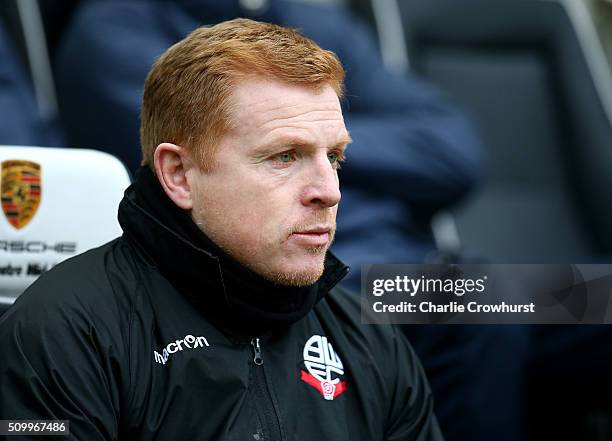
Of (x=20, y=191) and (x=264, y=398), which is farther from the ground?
(x=20, y=191)

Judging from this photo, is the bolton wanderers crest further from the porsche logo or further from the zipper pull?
the porsche logo

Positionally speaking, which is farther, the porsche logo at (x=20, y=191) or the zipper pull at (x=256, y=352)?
the porsche logo at (x=20, y=191)

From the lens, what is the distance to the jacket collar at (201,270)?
1508 millimetres

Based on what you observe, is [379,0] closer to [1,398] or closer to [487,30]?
[487,30]

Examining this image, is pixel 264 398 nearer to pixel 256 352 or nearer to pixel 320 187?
pixel 256 352

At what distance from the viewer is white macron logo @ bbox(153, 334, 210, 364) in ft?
4.76

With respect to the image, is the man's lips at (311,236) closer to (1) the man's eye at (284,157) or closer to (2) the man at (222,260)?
(2) the man at (222,260)

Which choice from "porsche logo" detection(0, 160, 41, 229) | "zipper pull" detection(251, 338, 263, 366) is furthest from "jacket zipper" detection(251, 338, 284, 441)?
"porsche logo" detection(0, 160, 41, 229)

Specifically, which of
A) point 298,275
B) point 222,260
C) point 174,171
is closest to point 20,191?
point 174,171

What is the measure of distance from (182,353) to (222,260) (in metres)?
0.15

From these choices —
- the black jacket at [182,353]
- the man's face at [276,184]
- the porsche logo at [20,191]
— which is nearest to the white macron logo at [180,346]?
the black jacket at [182,353]

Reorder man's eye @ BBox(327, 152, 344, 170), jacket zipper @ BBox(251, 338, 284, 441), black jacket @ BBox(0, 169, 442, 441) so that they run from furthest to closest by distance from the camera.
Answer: man's eye @ BBox(327, 152, 344, 170) < jacket zipper @ BBox(251, 338, 284, 441) < black jacket @ BBox(0, 169, 442, 441)

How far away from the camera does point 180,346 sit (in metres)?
1.47

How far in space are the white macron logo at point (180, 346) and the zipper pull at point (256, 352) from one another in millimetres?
79
